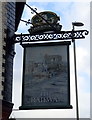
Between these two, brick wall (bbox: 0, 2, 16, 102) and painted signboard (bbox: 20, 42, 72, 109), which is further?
brick wall (bbox: 0, 2, 16, 102)

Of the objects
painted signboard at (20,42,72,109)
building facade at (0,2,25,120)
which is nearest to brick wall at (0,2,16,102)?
building facade at (0,2,25,120)

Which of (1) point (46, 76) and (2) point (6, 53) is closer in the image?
(1) point (46, 76)

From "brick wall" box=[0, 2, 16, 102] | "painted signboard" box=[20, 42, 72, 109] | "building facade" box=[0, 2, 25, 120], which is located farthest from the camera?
"brick wall" box=[0, 2, 16, 102]

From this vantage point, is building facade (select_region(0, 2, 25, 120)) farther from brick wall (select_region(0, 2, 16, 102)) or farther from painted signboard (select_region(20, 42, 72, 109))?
painted signboard (select_region(20, 42, 72, 109))

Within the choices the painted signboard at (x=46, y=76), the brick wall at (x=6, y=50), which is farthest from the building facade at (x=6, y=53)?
the painted signboard at (x=46, y=76)

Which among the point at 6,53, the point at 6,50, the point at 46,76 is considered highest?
→ the point at 6,50

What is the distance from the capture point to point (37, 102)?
11.5m

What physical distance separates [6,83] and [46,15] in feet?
9.90

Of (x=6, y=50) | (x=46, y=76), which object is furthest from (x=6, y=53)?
(x=46, y=76)

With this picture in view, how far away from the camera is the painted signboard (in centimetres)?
1141

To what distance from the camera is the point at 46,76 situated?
11836 mm

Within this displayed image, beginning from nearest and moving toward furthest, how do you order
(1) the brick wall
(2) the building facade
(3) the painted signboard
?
(3) the painted signboard → (2) the building facade → (1) the brick wall

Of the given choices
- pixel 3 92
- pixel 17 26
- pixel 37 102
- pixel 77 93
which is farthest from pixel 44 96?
pixel 77 93

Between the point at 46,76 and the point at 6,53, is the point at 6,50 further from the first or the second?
the point at 46,76
